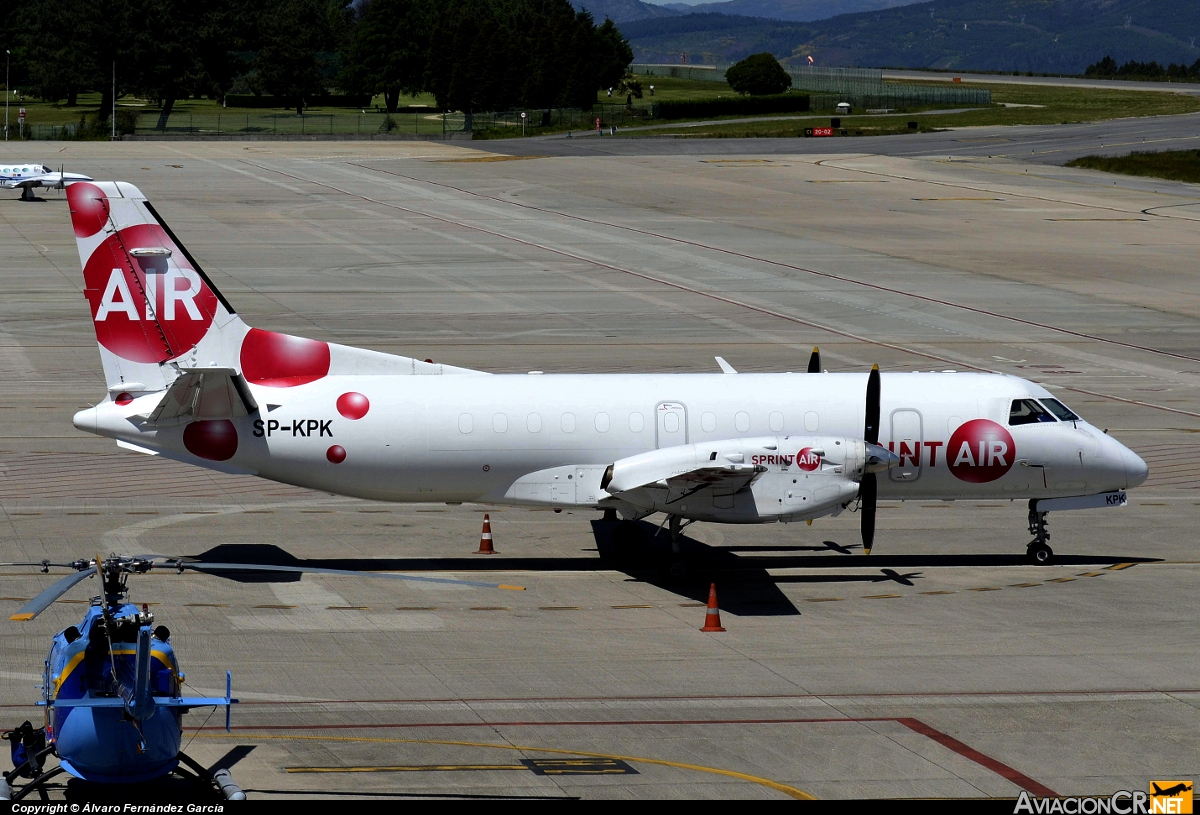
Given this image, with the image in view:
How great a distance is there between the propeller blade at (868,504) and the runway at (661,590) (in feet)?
4.06

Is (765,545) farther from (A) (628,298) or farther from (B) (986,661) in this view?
(A) (628,298)

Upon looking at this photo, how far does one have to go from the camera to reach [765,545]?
92.5ft

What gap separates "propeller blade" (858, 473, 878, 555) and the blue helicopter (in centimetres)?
1100

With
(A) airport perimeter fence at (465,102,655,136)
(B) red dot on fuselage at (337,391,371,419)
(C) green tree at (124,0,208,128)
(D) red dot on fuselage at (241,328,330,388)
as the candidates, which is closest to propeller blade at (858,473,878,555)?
(B) red dot on fuselage at (337,391,371,419)

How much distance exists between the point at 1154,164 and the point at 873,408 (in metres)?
92.7

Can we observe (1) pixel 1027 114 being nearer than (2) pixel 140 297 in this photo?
No

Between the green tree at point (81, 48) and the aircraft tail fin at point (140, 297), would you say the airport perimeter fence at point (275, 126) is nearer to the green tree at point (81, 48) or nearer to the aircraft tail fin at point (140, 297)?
the green tree at point (81, 48)

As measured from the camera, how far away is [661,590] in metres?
25.0

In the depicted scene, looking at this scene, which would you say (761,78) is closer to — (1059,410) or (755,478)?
(1059,410)

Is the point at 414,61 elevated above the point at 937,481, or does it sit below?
above

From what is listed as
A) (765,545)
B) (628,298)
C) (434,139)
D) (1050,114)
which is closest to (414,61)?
(434,139)

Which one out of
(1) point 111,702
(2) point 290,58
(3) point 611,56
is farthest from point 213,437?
(3) point 611,56

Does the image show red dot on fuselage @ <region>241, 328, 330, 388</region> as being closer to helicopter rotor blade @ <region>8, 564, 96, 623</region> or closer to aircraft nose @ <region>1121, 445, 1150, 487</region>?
helicopter rotor blade @ <region>8, 564, 96, 623</region>

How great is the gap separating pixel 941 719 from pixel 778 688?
2317mm
